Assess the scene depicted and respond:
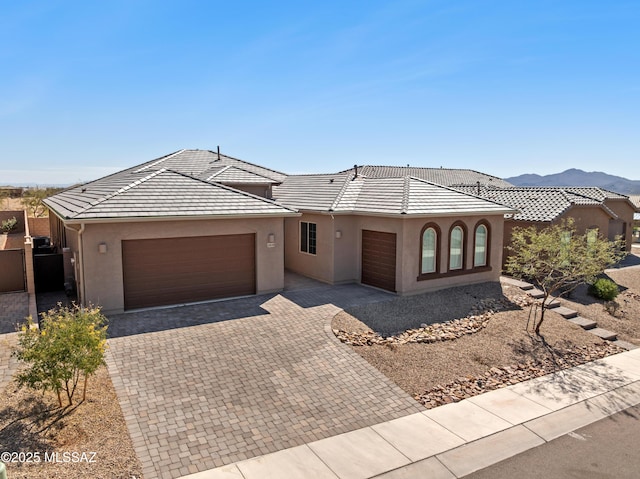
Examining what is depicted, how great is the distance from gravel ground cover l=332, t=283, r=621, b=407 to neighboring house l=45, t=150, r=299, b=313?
4188mm

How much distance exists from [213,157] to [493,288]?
17932 mm

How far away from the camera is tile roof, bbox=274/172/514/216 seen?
17.6 meters

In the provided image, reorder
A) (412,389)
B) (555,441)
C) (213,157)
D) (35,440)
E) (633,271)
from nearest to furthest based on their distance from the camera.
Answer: (35,440), (555,441), (412,389), (633,271), (213,157)

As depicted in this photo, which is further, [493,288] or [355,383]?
[493,288]

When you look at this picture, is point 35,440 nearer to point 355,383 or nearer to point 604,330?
point 355,383

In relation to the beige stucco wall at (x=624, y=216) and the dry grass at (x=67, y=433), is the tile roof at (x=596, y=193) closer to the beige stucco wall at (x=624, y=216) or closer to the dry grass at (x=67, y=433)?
the beige stucco wall at (x=624, y=216)

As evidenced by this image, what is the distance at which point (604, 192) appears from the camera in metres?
32.5

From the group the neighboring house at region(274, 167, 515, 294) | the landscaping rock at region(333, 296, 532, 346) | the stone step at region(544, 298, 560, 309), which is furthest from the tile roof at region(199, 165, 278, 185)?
the stone step at region(544, 298, 560, 309)

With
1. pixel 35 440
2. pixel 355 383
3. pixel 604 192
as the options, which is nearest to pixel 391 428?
pixel 355 383

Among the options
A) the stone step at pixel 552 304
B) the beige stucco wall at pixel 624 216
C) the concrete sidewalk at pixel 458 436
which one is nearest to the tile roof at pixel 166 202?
the concrete sidewalk at pixel 458 436

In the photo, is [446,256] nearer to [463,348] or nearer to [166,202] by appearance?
[463,348]

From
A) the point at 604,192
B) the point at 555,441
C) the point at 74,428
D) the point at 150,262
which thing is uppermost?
the point at 604,192

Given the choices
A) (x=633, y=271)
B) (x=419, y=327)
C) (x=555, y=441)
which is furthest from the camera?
(x=633, y=271)

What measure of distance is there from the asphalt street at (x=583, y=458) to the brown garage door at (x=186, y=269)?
10.5m
